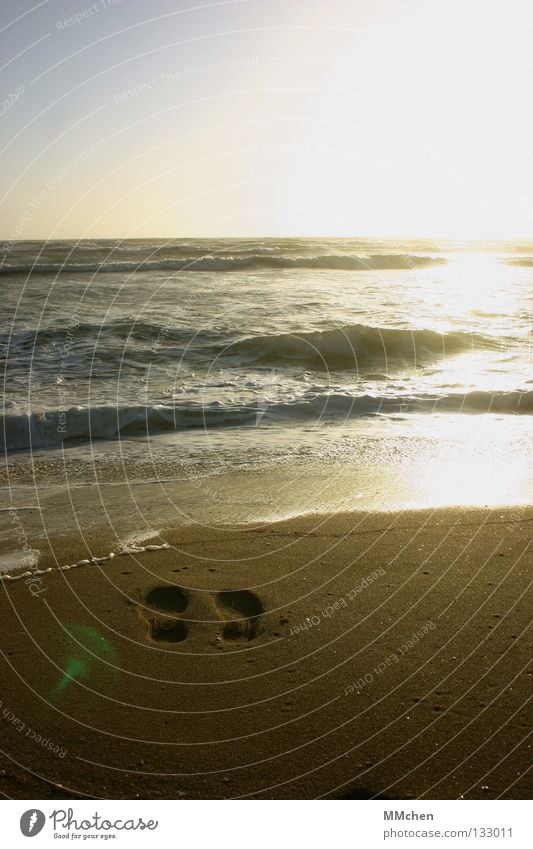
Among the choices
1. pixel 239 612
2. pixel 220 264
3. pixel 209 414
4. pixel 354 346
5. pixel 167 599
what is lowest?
pixel 239 612

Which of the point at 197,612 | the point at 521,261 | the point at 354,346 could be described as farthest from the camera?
the point at 521,261

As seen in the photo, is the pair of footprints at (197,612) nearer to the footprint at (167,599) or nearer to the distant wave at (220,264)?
the footprint at (167,599)

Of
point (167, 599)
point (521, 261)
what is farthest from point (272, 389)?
point (521, 261)

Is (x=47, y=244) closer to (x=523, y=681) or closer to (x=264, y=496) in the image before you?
(x=264, y=496)

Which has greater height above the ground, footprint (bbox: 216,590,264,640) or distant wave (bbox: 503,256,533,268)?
distant wave (bbox: 503,256,533,268)

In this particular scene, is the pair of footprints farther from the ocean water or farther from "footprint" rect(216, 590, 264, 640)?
the ocean water

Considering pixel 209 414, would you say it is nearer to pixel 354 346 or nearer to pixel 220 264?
pixel 354 346

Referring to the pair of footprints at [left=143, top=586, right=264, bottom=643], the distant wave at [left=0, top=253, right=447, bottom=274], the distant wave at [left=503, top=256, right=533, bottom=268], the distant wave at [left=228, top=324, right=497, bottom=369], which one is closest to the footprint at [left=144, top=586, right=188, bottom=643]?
the pair of footprints at [left=143, top=586, right=264, bottom=643]
